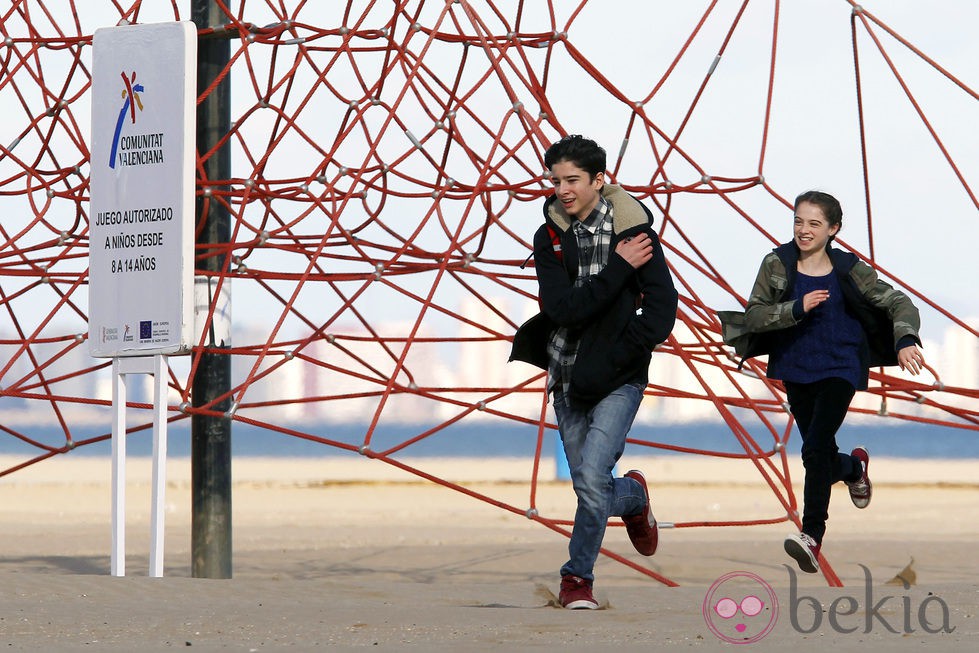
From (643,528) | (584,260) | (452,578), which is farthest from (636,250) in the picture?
(452,578)

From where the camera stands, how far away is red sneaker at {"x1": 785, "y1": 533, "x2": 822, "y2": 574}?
5148mm

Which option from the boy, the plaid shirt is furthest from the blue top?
the plaid shirt

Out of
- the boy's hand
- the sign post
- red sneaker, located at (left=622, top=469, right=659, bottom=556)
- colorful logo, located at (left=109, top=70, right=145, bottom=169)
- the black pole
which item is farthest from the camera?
the black pole

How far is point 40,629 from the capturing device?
4438 mm

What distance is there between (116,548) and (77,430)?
3424 centimetres

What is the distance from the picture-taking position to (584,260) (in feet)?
15.8

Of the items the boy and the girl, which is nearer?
the boy

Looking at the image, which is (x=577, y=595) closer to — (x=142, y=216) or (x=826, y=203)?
(x=826, y=203)

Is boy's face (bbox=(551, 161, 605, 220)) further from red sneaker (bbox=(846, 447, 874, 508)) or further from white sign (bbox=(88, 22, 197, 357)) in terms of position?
white sign (bbox=(88, 22, 197, 357))

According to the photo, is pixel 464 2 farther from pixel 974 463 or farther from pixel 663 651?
pixel 974 463

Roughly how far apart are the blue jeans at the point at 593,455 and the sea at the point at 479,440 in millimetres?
31960

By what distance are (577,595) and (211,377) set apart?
2.84 meters

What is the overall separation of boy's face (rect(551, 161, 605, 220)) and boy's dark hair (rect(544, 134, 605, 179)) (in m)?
0.01

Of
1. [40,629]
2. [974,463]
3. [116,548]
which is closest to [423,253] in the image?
[116,548]
